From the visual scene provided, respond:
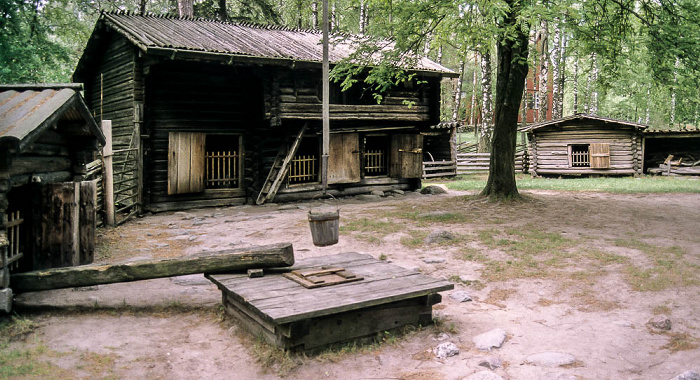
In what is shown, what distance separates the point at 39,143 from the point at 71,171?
107 centimetres

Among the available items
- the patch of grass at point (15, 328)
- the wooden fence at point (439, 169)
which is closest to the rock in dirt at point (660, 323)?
the patch of grass at point (15, 328)

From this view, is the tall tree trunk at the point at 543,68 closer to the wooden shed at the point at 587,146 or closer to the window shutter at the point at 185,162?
the wooden shed at the point at 587,146

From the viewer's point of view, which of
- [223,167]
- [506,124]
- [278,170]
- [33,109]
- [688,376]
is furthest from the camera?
[278,170]

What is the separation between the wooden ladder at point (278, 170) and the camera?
15.0 m

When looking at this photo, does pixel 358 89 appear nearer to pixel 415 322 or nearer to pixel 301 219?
pixel 301 219

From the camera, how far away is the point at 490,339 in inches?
193

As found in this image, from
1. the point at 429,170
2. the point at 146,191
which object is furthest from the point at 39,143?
the point at 429,170

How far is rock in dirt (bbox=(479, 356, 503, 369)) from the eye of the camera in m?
4.36

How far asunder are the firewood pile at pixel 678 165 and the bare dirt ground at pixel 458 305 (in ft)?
45.2

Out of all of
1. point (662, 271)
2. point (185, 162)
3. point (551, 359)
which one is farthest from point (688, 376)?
point (185, 162)

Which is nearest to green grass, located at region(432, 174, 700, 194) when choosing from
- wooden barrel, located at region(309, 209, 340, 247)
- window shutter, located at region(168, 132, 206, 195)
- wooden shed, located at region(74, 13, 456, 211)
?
wooden shed, located at region(74, 13, 456, 211)

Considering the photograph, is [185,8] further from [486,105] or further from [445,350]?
[445,350]

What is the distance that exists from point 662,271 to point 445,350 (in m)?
4.39

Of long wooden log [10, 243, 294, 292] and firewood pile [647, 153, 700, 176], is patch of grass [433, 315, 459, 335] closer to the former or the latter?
long wooden log [10, 243, 294, 292]
